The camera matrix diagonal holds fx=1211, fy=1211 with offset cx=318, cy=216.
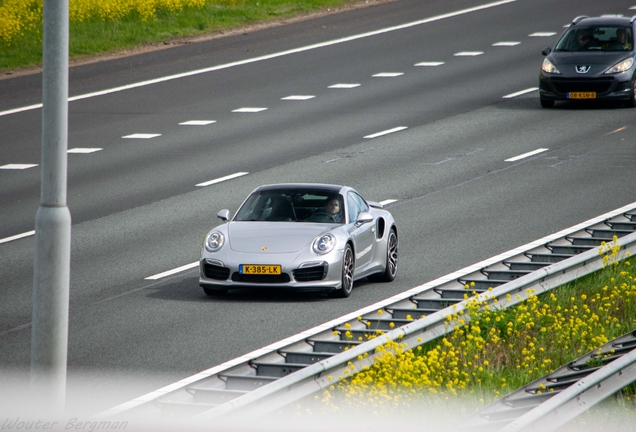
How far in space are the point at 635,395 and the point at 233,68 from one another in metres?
25.7

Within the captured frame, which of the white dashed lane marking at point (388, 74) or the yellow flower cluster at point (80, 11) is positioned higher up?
the yellow flower cluster at point (80, 11)

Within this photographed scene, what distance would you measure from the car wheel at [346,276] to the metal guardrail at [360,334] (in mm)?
1313

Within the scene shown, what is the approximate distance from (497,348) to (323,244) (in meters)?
3.52

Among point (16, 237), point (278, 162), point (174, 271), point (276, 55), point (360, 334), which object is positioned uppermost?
→ point (360, 334)

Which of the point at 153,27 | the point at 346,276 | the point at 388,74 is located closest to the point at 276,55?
the point at 388,74

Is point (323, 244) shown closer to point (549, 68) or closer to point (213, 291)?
point (213, 291)

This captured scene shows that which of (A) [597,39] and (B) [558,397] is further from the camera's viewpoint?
(A) [597,39]

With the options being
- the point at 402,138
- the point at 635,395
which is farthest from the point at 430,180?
the point at 635,395

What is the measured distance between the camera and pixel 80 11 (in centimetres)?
3809

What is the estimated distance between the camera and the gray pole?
7758 mm

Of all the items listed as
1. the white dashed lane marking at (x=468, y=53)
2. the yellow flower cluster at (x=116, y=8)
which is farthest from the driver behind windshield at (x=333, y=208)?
the yellow flower cluster at (x=116, y=8)

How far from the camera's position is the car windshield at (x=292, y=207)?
15.4 meters

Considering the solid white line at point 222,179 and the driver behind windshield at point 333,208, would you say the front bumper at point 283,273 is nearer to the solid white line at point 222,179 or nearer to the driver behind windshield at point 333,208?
the driver behind windshield at point 333,208

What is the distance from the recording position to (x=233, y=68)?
3456cm
